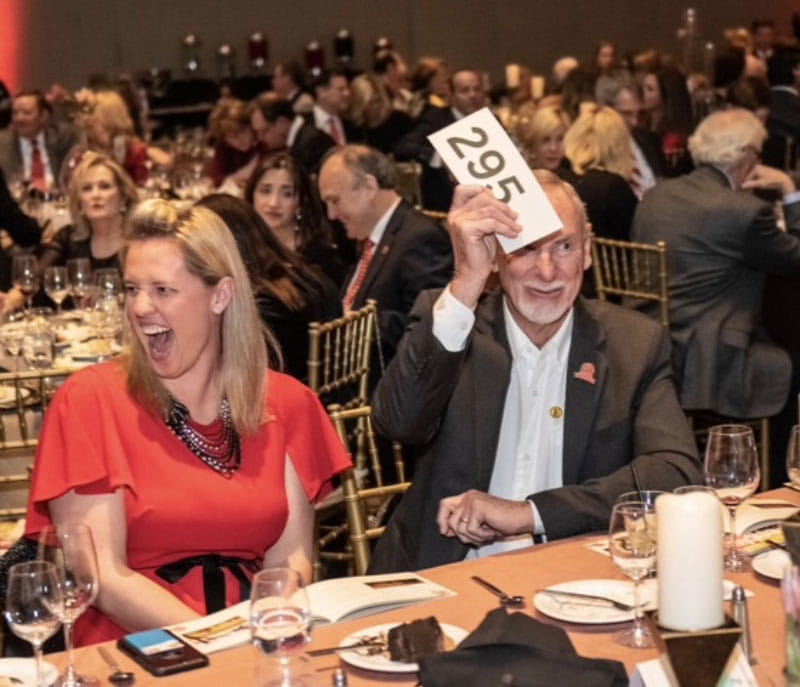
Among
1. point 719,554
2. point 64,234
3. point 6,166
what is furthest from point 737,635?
point 6,166

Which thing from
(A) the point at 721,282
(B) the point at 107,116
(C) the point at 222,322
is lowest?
(A) the point at 721,282

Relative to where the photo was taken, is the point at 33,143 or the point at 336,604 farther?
the point at 33,143

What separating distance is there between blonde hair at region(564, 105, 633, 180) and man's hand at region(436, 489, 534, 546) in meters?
4.10

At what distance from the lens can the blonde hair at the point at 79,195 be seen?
6.22 m

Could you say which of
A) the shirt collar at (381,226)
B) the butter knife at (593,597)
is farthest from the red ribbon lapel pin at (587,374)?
the shirt collar at (381,226)

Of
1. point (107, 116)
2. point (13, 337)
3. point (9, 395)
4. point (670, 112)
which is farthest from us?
point (670, 112)

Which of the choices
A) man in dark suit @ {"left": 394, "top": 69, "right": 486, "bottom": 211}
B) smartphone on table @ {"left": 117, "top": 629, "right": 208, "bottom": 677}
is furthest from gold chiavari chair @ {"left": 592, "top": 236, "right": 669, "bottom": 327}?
smartphone on table @ {"left": 117, "top": 629, "right": 208, "bottom": 677}

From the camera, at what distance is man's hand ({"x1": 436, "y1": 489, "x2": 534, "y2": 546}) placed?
2.91 meters

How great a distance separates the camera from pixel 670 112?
10.9 meters

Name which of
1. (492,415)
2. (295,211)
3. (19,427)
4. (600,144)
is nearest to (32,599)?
(492,415)

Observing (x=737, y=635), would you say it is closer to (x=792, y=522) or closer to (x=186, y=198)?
(x=792, y=522)

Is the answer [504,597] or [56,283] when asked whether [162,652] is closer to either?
[504,597]

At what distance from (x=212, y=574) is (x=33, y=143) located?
24.5 feet

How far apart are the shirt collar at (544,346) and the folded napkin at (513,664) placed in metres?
1.15
